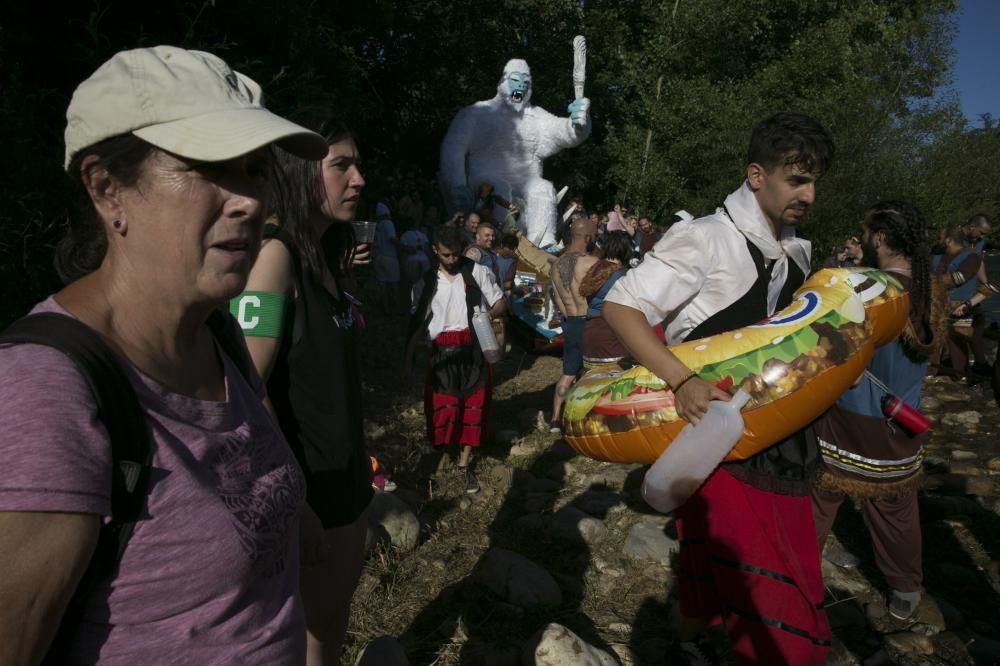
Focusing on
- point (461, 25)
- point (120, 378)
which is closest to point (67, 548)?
point (120, 378)

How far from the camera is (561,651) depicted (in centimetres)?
294

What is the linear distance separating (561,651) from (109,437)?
7.95 ft

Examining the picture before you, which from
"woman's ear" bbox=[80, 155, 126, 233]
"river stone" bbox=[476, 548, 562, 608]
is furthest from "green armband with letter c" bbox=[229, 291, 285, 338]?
"river stone" bbox=[476, 548, 562, 608]

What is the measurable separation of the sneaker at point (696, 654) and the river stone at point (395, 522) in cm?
184

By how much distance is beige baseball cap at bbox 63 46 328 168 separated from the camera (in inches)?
42.8

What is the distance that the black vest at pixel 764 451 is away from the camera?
2414 millimetres

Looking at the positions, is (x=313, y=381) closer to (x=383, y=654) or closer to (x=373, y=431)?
(x=383, y=654)

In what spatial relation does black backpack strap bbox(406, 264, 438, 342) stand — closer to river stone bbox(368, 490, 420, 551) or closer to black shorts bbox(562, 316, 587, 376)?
river stone bbox(368, 490, 420, 551)

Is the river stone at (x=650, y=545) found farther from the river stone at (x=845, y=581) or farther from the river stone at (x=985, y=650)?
the river stone at (x=985, y=650)

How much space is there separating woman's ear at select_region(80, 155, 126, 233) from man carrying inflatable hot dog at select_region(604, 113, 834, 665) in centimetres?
167

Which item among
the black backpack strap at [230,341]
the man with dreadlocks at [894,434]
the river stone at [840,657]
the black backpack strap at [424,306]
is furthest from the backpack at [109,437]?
the black backpack strap at [424,306]

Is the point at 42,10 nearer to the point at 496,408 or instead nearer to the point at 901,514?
the point at 496,408

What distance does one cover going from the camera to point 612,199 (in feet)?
72.5

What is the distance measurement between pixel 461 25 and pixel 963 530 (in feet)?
49.4
